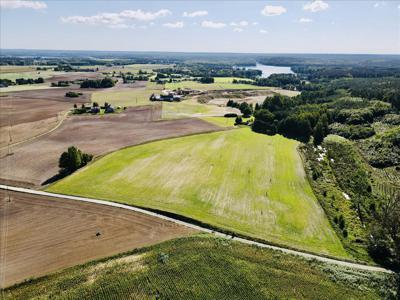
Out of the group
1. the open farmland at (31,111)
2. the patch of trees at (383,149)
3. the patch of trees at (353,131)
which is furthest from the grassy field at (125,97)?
the patch of trees at (383,149)

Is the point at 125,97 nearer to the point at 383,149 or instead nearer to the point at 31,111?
the point at 31,111

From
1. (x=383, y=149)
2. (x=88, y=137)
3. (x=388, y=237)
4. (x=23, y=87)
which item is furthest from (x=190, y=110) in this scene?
(x=23, y=87)

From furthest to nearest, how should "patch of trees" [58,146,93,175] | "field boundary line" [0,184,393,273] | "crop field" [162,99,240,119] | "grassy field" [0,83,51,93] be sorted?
1. "grassy field" [0,83,51,93]
2. "crop field" [162,99,240,119]
3. "patch of trees" [58,146,93,175]
4. "field boundary line" [0,184,393,273]

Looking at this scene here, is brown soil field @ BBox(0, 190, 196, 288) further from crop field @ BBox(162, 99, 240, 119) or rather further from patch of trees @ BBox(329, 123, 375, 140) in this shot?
patch of trees @ BBox(329, 123, 375, 140)

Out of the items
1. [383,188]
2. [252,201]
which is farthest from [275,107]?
[252,201]

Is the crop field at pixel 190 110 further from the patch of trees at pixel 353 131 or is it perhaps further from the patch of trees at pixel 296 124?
the patch of trees at pixel 353 131

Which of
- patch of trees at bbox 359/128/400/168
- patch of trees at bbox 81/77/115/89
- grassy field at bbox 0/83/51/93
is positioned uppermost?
patch of trees at bbox 81/77/115/89

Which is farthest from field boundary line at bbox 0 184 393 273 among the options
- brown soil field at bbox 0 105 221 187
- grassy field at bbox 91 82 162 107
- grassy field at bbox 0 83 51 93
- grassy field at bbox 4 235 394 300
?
grassy field at bbox 0 83 51 93
